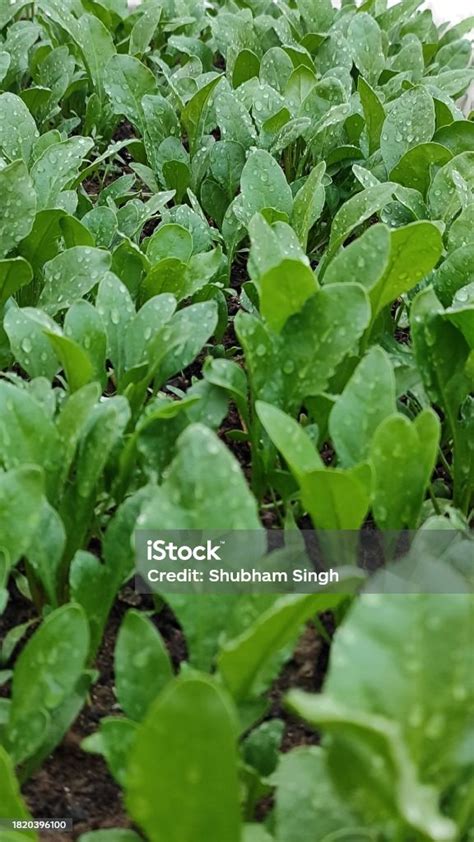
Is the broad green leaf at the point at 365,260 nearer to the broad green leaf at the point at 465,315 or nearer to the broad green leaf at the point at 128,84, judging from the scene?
the broad green leaf at the point at 465,315

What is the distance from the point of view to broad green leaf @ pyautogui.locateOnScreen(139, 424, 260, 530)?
0.63 metres

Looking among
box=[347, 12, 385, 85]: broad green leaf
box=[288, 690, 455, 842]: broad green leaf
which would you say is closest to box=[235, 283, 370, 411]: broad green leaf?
box=[288, 690, 455, 842]: broad green leaf

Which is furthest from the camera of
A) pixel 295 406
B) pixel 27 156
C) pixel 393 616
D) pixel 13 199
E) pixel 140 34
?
pixel 140 34

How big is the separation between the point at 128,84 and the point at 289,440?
90 centimetres

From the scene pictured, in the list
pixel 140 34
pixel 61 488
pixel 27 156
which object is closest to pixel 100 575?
pixel 61 488

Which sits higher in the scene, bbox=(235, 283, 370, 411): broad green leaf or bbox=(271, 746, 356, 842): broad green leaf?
bbox=(235, 283, 370, 411): broad green leaf

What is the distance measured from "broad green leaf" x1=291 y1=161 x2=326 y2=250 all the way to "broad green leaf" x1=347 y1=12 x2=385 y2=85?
1.76 feet

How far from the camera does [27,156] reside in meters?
1.26

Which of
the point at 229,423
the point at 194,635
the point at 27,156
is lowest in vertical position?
the point at 229,423

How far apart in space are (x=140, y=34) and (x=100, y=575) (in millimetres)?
1160

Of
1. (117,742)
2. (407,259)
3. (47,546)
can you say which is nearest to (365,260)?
(407,259)

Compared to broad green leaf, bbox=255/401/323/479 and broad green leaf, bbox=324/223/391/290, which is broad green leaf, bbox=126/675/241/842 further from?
broad green leaf, bbox=324/223/391/290

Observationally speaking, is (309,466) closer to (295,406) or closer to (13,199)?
(295,406)

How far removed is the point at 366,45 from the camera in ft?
5.20
